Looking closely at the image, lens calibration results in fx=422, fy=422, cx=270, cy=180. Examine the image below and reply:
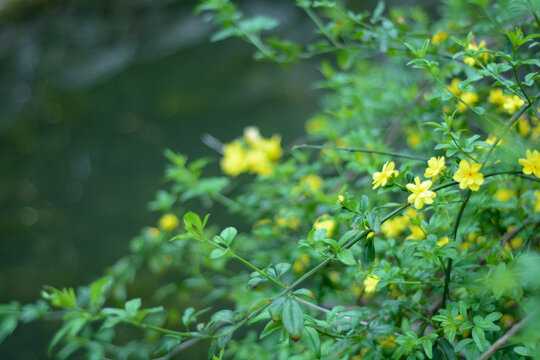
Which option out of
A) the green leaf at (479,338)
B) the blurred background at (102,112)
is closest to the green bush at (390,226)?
the green leaf at (479,338)

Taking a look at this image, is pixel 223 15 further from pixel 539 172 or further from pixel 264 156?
pixel 539 172

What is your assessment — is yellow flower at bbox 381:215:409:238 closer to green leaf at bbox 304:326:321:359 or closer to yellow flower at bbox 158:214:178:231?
green leaf at bbox 304:326:321:359

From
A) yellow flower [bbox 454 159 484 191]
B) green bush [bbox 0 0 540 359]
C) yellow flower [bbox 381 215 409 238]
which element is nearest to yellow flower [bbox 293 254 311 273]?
green bush [bbox 0 0 540 359]

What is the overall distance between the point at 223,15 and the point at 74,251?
2.23m

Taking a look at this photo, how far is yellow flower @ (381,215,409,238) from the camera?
0.92 meters

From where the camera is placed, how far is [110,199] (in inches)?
120

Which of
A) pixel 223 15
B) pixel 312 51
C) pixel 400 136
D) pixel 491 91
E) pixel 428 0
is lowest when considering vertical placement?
pixel 428 0

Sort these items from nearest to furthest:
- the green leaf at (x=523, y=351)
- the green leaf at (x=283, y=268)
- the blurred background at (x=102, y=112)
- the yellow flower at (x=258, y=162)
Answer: the green leaf at (x=523, y=351) → the green leaf at (x=283, y=268) → the yellow flower at (x=258, y=162) → the blurred background at (x=102, y=112)

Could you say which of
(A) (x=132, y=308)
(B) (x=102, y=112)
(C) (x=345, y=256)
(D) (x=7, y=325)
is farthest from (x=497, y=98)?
(B) (x=102, y=112)

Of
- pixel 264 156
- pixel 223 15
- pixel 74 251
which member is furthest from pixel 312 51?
pixel 74 251

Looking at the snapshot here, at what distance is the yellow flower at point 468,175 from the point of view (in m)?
0.54

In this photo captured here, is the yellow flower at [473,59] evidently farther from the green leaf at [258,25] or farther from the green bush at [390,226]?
the green leaf at [258,25]

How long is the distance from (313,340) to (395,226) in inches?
17.6

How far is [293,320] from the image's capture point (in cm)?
52
